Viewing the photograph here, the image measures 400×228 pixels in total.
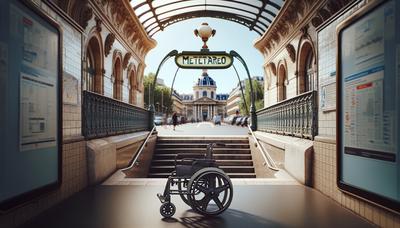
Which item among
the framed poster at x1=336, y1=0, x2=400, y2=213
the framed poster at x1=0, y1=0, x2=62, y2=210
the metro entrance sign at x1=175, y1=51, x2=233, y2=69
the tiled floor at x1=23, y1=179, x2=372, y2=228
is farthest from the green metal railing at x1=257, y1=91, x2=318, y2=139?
the framed poster at x1=0, y1=0, x2=62, y2=210

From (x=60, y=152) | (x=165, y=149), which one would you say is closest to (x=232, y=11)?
(x=165, y=149)

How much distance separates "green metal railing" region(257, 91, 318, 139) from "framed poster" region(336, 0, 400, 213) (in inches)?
89.0

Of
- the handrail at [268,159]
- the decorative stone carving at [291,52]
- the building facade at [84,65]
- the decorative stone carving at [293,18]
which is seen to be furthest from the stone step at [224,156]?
the decorative stone carving at [293,18]

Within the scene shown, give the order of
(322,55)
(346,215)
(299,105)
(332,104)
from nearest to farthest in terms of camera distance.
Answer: (346,215)
(332,104)
(322,55)
(299,105)

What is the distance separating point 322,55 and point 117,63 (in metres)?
9.30

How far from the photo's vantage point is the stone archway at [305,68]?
11305 millimetres

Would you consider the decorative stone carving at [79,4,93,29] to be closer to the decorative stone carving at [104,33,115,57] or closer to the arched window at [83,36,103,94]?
the arched window at [83,36,103,94]

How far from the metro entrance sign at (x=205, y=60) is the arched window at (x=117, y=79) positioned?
594 centimetres

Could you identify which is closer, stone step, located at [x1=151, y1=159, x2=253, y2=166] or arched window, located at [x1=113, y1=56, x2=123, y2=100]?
stone step, located at [x1=151, y1=159, x2=253, y2=166]

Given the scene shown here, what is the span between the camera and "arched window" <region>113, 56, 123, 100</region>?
13.4 metres

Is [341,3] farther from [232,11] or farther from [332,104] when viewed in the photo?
[232,11]

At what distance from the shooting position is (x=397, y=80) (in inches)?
127

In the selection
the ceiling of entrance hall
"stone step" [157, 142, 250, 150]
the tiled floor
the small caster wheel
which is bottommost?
the tiled floor

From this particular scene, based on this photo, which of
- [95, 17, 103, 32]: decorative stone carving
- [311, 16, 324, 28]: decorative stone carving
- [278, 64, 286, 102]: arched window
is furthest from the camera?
[278, 64, 286, 102]: arched window
